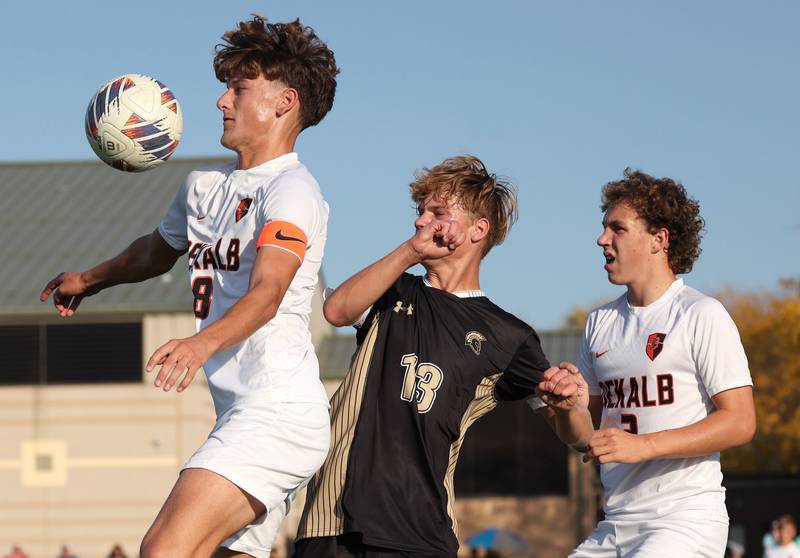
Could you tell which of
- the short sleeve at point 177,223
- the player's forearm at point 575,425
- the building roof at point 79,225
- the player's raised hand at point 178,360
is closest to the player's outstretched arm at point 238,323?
the player's raised hand at point 178,360

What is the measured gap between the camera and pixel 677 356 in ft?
22.3

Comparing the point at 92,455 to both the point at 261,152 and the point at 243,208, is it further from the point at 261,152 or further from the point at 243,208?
the point at 243,208

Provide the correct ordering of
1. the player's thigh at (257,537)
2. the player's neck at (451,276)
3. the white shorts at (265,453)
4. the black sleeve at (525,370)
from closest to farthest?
the white shorts at (265,453)
the player's thigh at (257,537)
the black sleeve at (525,370)
the player's neck at (451,276)

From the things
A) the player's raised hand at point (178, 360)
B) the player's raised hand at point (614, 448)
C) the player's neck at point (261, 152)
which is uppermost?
the player's neck at point (261, 152)

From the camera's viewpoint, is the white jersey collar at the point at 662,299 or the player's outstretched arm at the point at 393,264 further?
the white jersey collar at the point at 662,299

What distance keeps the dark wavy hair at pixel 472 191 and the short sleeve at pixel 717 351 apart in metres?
1.11

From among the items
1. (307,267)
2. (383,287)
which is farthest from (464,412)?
(307,267)

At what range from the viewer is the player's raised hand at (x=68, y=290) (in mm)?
6723

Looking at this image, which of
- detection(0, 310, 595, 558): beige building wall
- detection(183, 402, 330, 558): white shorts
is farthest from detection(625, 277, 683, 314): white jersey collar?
detection(0, 310, 595, 558): beige building wall

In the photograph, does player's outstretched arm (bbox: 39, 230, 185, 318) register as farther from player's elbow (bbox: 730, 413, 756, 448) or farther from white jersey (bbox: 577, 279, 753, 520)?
player's elbow (bbox: 730, 413, 756, 448)

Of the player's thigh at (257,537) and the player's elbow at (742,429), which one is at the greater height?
the player's elbow at (742,429)

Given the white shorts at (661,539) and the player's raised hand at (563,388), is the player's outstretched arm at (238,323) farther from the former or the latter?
the white shorts at (661,539)

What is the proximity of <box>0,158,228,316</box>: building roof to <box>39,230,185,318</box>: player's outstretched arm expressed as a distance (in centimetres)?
3186

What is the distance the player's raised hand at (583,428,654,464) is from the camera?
618 cm
